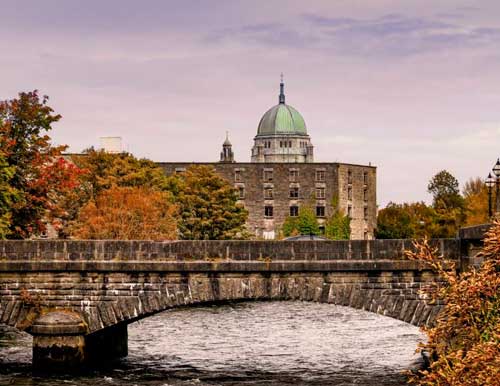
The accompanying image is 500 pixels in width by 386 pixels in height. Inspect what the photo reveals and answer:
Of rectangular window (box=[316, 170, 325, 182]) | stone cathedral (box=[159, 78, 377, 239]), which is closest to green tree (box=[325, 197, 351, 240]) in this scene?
stone cathedral (box=[159, 78, 377, 239])

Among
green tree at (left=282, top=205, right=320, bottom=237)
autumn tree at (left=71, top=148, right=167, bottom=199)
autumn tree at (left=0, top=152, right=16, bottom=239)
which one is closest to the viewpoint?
autumn tree at (left=0, top=152, right=16, bottom=239)

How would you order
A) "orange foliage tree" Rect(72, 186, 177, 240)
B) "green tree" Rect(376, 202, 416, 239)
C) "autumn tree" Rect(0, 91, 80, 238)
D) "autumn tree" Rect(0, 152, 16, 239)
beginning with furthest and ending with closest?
"green tree" Rect(376, 202, 416, 239) < "orange foliage tree" Rect(72, 186, 177, 240) < "autumn tree" Rect(0, 91, 80, 238) < "autumn tree" Rect(0, 152, 16, 239)

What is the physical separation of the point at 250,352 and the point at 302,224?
86926 mm

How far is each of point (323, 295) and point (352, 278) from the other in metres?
0.91

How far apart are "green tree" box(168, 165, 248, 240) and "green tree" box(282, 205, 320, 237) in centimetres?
3266

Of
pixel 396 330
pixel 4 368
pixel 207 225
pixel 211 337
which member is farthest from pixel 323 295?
pixel 207 225

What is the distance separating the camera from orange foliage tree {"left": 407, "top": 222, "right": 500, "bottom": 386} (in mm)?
13391

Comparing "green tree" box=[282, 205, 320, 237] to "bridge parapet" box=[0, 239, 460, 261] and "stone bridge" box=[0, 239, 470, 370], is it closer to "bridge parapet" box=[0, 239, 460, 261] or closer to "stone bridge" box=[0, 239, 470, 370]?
"bridge parapet" box=[0, 239, 460, 261]

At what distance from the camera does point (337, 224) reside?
124 m

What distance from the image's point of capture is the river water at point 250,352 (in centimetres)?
3064

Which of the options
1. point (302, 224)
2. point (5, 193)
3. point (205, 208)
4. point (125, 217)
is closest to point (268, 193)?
point (302, 224)

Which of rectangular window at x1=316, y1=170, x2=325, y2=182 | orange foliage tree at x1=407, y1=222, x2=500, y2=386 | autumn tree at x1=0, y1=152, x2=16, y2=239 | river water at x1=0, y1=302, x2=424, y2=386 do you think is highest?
rectangular window at x1=316, y1=170, x2=325, y2=182

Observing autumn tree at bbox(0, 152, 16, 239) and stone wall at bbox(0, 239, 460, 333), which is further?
autumn tree at bbox(0, 152, 16, 239)

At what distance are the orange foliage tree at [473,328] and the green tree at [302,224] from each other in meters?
107
